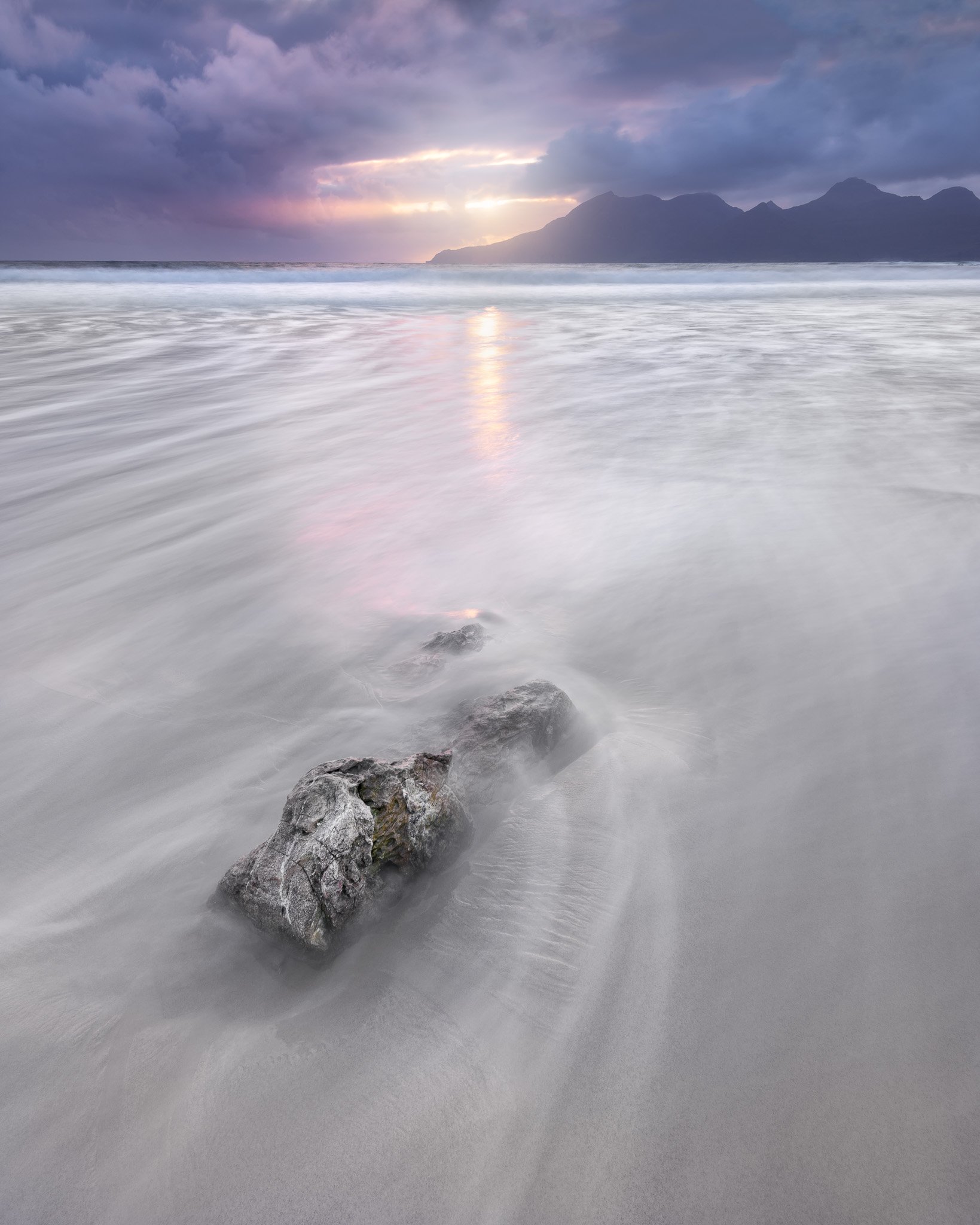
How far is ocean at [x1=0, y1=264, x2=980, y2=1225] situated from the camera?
1059mm

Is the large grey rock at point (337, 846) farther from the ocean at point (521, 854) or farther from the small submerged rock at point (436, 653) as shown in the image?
the small submerged rock at point (436, 653)

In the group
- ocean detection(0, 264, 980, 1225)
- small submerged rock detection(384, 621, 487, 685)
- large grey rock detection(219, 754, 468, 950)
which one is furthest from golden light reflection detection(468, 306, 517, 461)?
large grey rock detection(219, 754, 468, 950)

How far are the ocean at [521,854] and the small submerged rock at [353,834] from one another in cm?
8

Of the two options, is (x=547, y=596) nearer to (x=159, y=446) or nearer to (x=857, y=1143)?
(x=857, y=1143)

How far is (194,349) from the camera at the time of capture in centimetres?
1062

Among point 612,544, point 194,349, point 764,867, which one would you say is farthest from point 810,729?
point 194,349

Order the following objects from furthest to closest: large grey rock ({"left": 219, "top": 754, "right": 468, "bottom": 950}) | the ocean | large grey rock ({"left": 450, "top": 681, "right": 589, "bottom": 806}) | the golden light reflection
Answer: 1. the golden light reflection
2. large grey rock ({"left": 450, "top": 681, "right": 589, "bottom": 806})
3. large grey rock ({"left": 219, "top": 754, "right": 468, "bottom": 950})
4. the ocean

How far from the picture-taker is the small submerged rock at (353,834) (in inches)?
51.6

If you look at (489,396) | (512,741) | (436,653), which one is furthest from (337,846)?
(489,396)

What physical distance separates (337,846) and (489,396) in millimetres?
6224

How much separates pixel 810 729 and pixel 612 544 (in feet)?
4.88

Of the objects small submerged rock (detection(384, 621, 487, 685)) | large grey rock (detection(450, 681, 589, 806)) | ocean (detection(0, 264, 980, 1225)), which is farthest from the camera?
small submerged rock (detection(384, 621, 487, 685))

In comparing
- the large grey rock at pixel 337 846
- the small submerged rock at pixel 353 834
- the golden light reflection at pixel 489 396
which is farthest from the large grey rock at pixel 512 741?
the golden light reflection at pixel 489 396

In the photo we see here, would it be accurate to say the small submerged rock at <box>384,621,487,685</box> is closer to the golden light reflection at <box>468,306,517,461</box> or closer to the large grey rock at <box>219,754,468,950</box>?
the large grey rock at <box>219,754,468,950</box>
